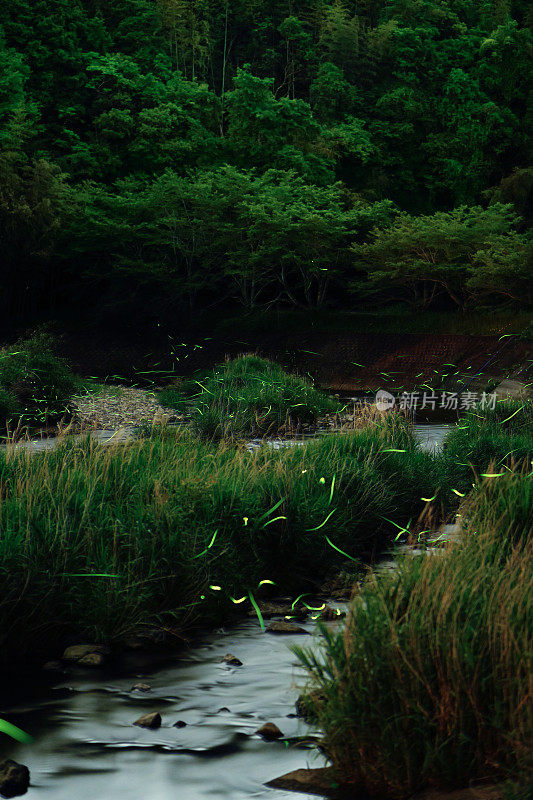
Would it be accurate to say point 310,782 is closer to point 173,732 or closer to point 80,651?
point 173,732

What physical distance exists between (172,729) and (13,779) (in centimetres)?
87

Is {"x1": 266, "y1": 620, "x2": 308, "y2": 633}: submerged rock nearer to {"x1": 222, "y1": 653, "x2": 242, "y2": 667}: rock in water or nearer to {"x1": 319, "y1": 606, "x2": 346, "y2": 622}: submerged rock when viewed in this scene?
{"x1": 319, "y1": 606, "x2": 346, "y2": 622}: submerged rock

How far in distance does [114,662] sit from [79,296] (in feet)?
96.5

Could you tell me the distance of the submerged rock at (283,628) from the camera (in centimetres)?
607

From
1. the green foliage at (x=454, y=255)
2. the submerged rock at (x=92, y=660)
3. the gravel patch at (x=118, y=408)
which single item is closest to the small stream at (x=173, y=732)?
the submerged rock at (x=92, y=660)

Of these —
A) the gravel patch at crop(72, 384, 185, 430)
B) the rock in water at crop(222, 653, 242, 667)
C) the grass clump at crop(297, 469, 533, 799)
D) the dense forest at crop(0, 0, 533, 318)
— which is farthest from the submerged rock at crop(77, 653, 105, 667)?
the dense forest at crop(0, 0, 533, 318)

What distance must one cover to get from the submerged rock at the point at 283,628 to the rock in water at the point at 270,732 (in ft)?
5.27

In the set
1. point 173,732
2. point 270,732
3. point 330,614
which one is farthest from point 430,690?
point 330,614

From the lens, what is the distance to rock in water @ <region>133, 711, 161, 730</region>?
4602 millimetres

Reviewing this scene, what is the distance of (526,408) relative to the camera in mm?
13445

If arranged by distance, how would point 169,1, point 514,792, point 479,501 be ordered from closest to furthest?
1. point 514,792
2. point 479,501
3. point 169,1

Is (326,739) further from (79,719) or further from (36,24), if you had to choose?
(36,24)

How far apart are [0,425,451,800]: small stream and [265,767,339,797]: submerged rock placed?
0.14ft

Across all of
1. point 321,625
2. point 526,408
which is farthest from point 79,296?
point 321,625
